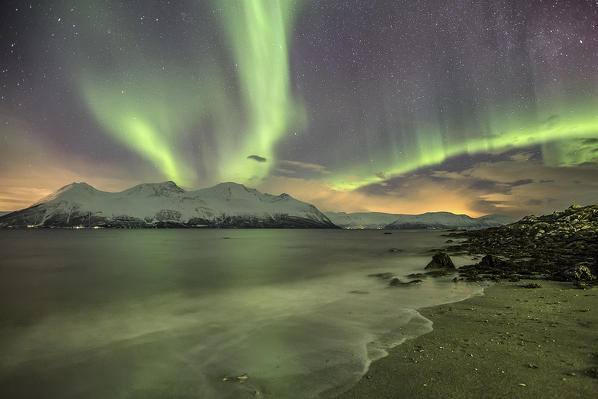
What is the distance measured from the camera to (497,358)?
5.70 meters

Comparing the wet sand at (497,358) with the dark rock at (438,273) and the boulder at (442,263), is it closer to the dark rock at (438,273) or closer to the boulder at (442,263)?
the dark rock at (438,273)

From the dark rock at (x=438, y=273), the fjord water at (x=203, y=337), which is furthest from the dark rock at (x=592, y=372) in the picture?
the dark rock at (x=438, y=273)

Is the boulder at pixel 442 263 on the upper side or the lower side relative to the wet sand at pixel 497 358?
upper

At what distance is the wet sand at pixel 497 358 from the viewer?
15.3 feet

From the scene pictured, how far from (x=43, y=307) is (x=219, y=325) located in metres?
9.42

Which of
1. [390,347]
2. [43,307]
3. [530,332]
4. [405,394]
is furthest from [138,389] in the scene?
[43,307]

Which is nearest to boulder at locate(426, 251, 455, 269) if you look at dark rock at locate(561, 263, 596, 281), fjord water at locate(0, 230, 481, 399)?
fjord water at locate(0, 230, 481, 399)

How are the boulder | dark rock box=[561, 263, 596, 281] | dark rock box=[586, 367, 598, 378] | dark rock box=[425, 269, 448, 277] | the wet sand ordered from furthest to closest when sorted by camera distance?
the boulder < dark rock box=[425, 269, 448, 277] < dark rock box=[561, 263, 596, 281] < dark rock box=[586, 367, 598, 378] < the wet sand

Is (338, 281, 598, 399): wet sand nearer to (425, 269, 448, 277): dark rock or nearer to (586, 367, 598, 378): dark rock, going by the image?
(586, 367, 598, 378): dark rock

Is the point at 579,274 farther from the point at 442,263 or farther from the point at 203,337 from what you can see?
the point at 203,337

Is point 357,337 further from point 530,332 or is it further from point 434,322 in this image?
point 530,332

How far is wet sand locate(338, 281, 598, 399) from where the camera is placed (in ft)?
15.3

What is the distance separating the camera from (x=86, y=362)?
6910mm

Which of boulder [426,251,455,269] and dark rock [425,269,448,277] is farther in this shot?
boulder [426,251,455,269]
